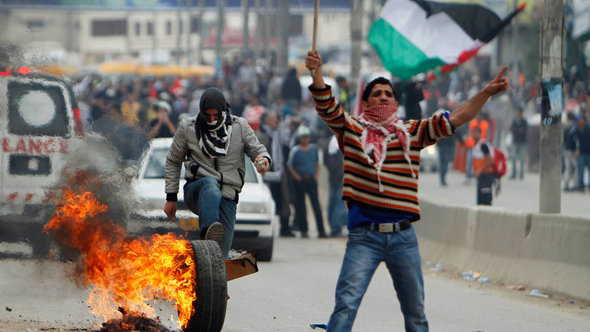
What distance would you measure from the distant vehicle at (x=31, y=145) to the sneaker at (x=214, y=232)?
143 centimetres

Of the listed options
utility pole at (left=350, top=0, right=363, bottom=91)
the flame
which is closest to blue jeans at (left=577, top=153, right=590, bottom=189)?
utility pole at (left=350, top=0, right=363, bottom=91)

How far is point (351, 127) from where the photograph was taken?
6.14 metres

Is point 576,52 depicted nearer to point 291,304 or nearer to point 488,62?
point 488,62

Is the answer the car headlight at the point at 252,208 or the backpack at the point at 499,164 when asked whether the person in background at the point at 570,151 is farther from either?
the car headlight at the point at 252,208

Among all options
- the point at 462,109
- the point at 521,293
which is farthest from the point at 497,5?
the point at 462,109

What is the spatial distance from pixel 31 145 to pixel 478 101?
493 cm

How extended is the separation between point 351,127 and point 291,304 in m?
4.19

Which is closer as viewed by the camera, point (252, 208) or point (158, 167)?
point (252, 208)

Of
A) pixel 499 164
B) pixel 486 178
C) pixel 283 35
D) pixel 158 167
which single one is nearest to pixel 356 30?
pixel 499 164

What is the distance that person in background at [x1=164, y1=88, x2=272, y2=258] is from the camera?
27.0ft

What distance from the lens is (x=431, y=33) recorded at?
14219mm

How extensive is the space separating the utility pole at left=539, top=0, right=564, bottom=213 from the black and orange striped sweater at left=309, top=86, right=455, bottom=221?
578 cm

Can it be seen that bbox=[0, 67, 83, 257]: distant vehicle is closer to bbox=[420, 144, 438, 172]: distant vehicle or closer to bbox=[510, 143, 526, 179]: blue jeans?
bbox=[510, 143, 526, 179]: blue jeans

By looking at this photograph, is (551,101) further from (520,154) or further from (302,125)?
(520,154)
